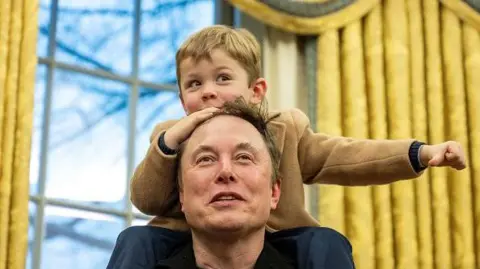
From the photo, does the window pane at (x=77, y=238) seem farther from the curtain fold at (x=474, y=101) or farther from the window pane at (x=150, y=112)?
the curtain fold at (x=474, y=101)

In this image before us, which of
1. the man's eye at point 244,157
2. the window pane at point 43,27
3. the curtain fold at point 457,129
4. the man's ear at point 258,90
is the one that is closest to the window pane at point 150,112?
the window pane at point 43,27

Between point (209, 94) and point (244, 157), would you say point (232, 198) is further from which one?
point (209, 94)

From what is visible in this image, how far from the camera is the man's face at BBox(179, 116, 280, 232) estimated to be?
2.13 m

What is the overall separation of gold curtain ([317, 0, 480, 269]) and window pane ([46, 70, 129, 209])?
0.71 meters

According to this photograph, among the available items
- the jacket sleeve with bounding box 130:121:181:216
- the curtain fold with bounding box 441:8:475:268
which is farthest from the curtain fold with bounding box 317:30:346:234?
the jacket sleeve with bounding box 130:121:181:216

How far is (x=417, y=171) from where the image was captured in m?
2.42

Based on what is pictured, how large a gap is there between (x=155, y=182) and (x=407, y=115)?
1.67 metres

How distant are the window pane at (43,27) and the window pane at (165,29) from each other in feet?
1.25

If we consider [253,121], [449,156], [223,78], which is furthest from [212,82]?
[449,156]

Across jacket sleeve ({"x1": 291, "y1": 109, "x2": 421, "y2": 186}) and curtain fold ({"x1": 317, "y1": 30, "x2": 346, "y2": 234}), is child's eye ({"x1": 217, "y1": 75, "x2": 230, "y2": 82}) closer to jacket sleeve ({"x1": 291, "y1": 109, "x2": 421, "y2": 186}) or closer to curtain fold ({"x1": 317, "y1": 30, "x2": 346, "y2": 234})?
jacket sleeve ({"x1": 291, "y1": 109, "x2": 421, "y2": 186})

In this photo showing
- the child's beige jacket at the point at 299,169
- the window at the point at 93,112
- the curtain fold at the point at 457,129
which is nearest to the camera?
the child's beige jacket at the point at 299,169

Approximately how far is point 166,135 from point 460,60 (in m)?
1.95

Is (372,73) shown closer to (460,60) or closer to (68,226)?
(460,60)

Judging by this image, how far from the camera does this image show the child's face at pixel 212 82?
Result: 249 cm
